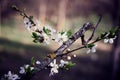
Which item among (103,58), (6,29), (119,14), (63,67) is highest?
(6,29)

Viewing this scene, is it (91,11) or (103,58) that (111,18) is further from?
(103,58)

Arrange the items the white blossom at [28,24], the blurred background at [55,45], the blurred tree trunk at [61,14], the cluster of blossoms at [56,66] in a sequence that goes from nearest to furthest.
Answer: the cluster of blossoms at [56,66], the white blossom at [28,24], the blurred background at [55,45], the blurred tree trunk at [61,14]

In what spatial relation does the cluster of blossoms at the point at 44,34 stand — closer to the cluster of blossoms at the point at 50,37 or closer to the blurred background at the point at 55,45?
the cluster of blossoms at the point at 50,37

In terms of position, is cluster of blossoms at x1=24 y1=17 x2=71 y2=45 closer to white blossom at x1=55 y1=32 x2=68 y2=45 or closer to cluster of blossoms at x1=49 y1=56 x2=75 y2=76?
white blossom at x1=55 y1=32 x2=68 y2=45

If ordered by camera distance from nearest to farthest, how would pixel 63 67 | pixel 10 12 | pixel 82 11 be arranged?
pixel 63 67 < pixel 10 12 < pixel 82 11

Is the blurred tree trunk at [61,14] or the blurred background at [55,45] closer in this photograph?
the blurred background at [55,45]

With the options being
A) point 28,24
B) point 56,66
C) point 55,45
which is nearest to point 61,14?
point 55,45

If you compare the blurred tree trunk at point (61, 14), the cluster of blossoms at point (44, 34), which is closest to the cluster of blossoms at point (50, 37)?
the cluster of blossoms at point (44, 34)

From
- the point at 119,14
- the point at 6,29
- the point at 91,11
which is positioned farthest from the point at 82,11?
the point at 119,14
